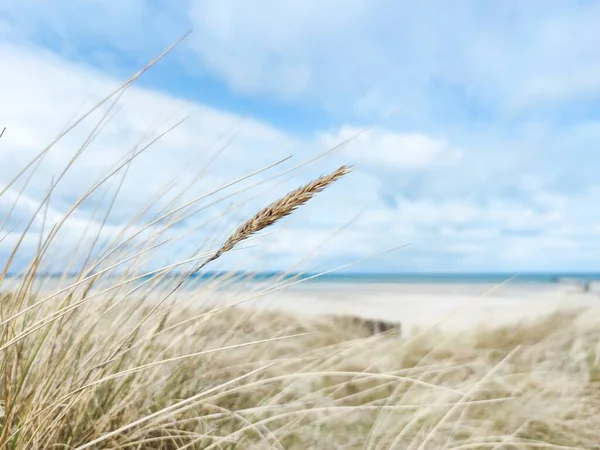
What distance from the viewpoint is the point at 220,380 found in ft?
6.73

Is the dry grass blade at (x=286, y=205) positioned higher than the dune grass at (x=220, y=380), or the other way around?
the dry grass blade at (x=286, y=205)

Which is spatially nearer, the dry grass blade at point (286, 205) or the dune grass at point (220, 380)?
the dry grass blade at point (286, 205)

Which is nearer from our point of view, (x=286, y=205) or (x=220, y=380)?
(x=286, y=205)

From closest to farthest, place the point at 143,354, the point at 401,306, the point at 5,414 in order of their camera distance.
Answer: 1. the point at 5,414
2. the point at 143,354
3. the point at 401,306

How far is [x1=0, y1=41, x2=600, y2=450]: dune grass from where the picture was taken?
1235 millimetres

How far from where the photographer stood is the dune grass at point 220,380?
1235mm

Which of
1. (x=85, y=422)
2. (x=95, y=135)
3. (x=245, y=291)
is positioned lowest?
(x=85, y=422)

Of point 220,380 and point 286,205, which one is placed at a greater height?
point 286,205

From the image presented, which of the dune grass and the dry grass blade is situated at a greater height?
the dry grass blade

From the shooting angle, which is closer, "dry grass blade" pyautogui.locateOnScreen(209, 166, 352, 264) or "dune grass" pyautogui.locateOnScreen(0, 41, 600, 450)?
"dry grass blade" pyautogui.locateOnScreen(209, 166, 352, 264)

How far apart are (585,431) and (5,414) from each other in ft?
5.03

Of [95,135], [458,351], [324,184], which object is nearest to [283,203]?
[324,184]

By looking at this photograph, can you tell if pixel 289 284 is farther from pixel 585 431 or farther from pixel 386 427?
pixel 585 431

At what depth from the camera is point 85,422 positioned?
1.52 meters
